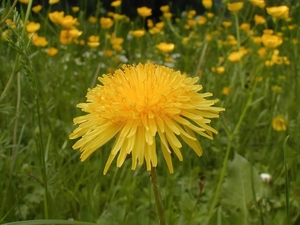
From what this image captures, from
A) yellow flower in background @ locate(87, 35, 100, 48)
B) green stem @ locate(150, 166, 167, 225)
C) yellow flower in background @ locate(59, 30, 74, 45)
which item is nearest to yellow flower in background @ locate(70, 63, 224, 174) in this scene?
green stem @ locate(150, 166, 167, 225)

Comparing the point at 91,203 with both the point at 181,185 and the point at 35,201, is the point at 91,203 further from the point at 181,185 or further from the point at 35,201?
the point at 181,185

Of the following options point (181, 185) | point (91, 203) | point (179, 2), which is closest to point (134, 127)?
point (91, 203)

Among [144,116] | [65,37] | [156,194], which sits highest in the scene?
[65,37]

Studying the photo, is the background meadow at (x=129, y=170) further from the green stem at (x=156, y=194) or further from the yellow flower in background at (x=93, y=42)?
the yellow flower in background at (x=93, y=42)

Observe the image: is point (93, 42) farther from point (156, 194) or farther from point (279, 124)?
point (156, 194)

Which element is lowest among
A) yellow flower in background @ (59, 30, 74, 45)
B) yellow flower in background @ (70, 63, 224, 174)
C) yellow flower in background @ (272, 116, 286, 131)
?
yellow flower in background @ (70, 63, 224, 174)

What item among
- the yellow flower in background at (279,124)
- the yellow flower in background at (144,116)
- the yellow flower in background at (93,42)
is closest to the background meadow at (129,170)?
the yellow flower in background at (279,124)

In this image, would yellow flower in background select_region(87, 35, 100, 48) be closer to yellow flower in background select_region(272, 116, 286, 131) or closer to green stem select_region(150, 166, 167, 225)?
yellow flower in background select_region(272, 116, 286, 131)

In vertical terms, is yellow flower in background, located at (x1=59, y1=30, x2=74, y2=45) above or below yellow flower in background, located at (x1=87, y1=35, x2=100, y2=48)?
below

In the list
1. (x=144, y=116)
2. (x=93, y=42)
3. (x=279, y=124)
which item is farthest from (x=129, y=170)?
(x=93, y=42)
